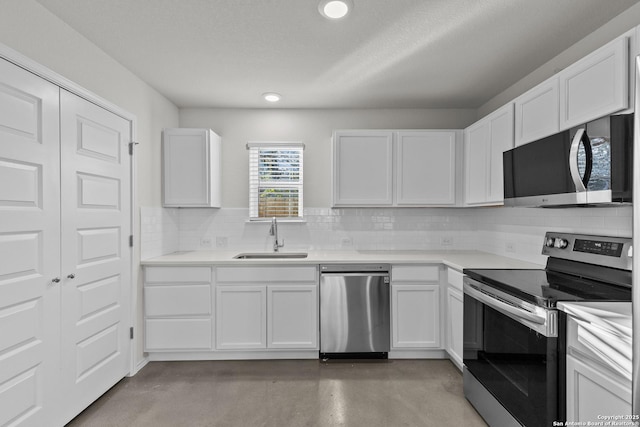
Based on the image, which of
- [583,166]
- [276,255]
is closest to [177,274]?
[276,255]

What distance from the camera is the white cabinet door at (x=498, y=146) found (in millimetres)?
2475

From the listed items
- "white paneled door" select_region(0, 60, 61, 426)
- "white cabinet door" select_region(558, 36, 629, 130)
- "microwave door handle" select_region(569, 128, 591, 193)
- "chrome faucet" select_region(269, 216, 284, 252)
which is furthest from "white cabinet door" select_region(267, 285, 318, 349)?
"white cabinet door" select_region(558, 36, 629, 130)

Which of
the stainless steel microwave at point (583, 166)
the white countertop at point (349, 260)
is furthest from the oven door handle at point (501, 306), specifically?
the stainless steel microwave at point (583, 166)

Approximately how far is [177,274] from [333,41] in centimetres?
228

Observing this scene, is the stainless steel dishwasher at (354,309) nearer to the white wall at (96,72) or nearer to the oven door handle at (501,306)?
the oven door handle at (501,306)

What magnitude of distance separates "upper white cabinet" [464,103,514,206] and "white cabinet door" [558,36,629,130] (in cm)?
56

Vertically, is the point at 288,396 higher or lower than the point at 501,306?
→ lower

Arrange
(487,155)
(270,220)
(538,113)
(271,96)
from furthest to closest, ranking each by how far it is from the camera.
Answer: (270,220), (271,96), (487,155), (538,113)

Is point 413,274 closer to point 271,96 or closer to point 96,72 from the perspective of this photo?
point 271,96

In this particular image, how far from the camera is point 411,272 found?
294 cm

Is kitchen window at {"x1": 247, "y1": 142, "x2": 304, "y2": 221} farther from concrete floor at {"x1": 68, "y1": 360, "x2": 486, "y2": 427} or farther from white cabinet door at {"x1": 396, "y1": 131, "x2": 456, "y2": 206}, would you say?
concrete floor at {"x1": 68, "y1": 360, "x2": 486, "y2": 427}

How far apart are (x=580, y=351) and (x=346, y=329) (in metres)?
1.81

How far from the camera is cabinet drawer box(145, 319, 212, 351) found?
2859 millimetres

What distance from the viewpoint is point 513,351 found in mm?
1746
